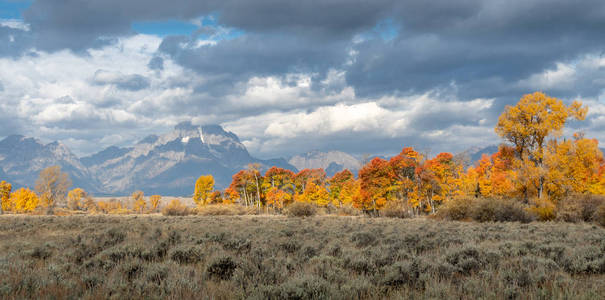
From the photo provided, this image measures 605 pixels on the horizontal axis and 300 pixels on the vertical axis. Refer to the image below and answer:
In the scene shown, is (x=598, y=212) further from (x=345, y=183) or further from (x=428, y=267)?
(x=345, y=183)

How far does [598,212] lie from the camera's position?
2145 cm

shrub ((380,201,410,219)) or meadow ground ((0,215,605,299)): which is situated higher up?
meadow ground ((0,215,605,299))

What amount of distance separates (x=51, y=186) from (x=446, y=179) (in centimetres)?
8223

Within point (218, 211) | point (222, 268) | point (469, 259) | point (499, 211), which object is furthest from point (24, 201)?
point (469, 259)

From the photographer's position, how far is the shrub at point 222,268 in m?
7.80

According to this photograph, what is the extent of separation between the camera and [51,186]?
74688 mm

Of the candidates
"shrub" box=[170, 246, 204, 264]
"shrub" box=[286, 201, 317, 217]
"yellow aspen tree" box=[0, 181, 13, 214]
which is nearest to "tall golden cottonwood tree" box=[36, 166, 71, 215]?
"yellow aspen tree" box=[0, 181, 13, 214]

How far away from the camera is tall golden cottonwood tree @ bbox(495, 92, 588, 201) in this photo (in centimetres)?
2998

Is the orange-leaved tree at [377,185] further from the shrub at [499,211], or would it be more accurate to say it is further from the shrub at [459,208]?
the shrub at [499,211]

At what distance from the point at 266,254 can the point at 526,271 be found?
678cm

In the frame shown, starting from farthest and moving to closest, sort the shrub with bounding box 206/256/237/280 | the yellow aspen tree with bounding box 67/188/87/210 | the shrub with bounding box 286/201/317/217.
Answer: the yellow aspen tree with bounding box 67/188/87/210, the shrub with bounding box 286/201/317/217, the shrub with bounding box 206/256/237/280

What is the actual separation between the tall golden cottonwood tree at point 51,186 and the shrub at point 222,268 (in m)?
82.3

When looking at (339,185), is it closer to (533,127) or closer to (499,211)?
(533,127)

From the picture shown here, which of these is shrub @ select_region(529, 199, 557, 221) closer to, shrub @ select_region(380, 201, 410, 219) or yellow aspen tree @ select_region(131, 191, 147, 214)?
shrub @ select_region(380, 201, 410, 219)
